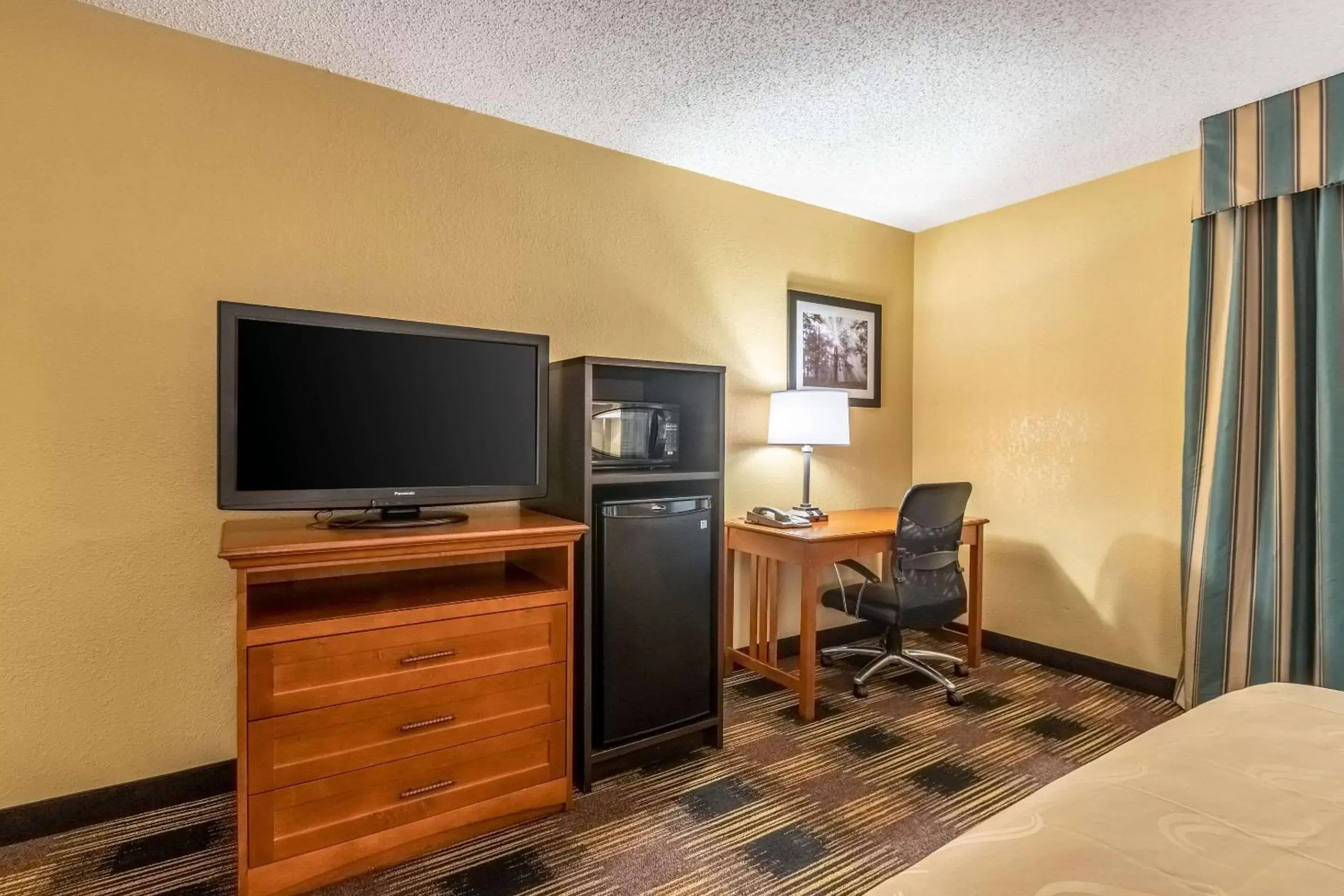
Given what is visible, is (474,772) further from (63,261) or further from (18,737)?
(63,261)

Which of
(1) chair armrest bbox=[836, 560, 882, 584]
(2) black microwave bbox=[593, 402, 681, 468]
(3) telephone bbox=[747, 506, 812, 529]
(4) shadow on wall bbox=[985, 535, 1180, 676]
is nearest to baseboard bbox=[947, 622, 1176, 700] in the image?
(4) shadow on wall bbox=[985, 535, 1180, 676]

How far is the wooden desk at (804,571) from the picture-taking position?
2783 mm

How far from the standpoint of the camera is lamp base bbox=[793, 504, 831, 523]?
321 cm

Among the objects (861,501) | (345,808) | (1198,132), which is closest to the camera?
(345,808)

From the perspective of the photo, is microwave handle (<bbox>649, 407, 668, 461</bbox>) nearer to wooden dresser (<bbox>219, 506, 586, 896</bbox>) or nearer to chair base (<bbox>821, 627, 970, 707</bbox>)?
wooden dresser (<bbox>219, 506, 586, 896</bbox>)

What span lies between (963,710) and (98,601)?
3178 millimetres

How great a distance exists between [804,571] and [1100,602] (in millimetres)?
1597

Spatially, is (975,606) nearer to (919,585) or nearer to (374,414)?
(919,585)

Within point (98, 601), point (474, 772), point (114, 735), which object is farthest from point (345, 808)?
point (98, 601)

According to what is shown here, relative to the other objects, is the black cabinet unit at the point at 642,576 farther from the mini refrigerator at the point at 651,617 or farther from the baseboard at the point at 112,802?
the baseboard at the point at 112,802

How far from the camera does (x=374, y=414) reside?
80.0 inches

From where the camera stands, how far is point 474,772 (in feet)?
6.33

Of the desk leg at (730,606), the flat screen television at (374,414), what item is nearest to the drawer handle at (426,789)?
the flat screen television at (374,414)

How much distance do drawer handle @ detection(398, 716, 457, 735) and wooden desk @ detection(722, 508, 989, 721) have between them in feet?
3.55
